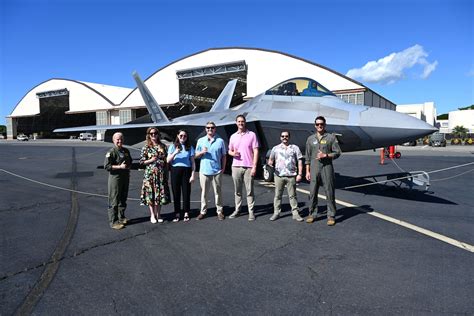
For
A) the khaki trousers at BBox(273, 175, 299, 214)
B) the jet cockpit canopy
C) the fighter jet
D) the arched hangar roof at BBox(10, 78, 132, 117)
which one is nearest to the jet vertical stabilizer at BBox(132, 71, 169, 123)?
the fighter jet

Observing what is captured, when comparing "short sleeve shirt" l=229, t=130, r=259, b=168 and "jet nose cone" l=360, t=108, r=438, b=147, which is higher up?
"jet nose cone" l=360, t=108, r=438, b=147

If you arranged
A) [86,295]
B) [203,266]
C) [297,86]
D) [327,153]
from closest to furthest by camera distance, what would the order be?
[86,295] < [203,266] < [327,153] < [297,86]

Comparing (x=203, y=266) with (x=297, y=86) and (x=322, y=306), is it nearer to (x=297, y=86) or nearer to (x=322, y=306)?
(x=322, y=306)

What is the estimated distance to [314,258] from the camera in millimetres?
3777

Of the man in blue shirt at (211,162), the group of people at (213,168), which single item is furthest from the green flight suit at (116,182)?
the man in blue shirt at (211,162)

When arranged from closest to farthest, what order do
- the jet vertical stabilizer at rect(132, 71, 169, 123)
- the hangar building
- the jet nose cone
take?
the jet nose cone → the jet vertical stabilizer at rect(132, 71, 169, 123) → the hangar building

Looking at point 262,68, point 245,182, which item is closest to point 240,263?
point 245,182

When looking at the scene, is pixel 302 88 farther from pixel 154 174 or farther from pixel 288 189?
pixel 154 174

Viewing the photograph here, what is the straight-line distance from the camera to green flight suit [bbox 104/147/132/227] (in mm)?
4902

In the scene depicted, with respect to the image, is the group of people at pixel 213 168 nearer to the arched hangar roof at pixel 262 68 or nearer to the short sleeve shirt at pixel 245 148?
the short sleeve shirt at pixel 245 148

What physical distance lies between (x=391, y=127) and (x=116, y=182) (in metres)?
5.24

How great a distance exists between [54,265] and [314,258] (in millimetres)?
3172

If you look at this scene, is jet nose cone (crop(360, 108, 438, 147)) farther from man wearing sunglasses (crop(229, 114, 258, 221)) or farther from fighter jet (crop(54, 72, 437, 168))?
man wearing sunglasses (crop(229, 114, 258, 221))

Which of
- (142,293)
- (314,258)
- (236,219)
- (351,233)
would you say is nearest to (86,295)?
(142,293)
